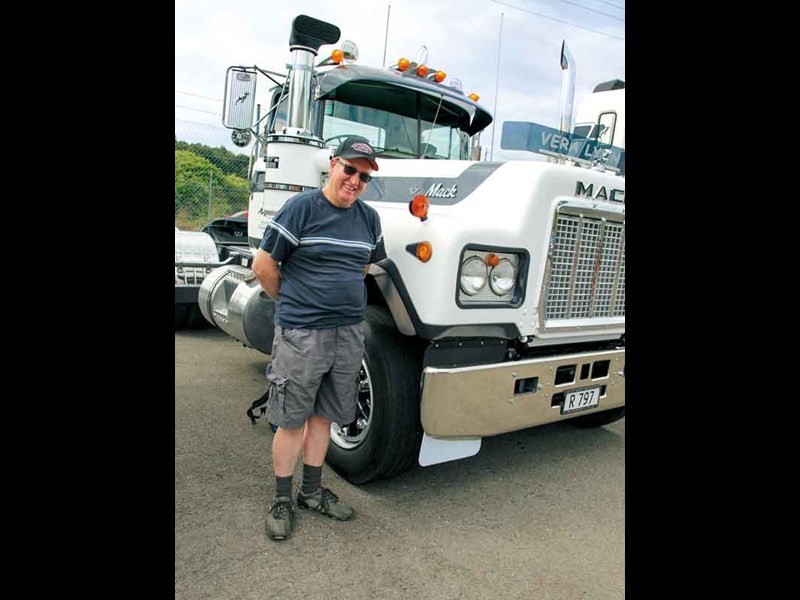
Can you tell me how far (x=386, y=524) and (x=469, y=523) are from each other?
44cm

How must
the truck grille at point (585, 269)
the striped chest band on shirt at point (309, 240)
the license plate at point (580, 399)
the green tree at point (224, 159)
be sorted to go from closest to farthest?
the striped chest band on shirt at point (309, 240)
the truck grille at point (585, 269)
the license plate at point (580, 399)
the green tree at point (224, 159)

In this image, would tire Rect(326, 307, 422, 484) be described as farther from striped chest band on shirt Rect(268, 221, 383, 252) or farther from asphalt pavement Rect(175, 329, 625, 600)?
striped chest band on shirt Rect(268, 221, 383, 252)

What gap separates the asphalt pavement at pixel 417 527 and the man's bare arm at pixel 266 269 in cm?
120

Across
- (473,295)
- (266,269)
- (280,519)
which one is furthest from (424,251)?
(280,519)

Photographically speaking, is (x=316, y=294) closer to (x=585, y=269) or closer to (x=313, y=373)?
(x=313, y=373)

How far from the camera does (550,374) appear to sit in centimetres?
309

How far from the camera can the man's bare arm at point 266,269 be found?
2.71m

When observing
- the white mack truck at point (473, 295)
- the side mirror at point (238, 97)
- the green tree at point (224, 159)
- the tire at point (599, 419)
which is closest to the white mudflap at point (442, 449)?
the white mack truck at point (473, 295)

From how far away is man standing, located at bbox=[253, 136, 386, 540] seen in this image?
8.77 feet

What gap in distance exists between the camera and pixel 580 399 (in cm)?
331

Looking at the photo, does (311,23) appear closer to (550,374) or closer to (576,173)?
(576,173)

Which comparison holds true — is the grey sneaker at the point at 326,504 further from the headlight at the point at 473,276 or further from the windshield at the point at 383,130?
the windshield at the point at 383,130

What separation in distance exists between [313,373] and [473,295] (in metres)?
0.87
